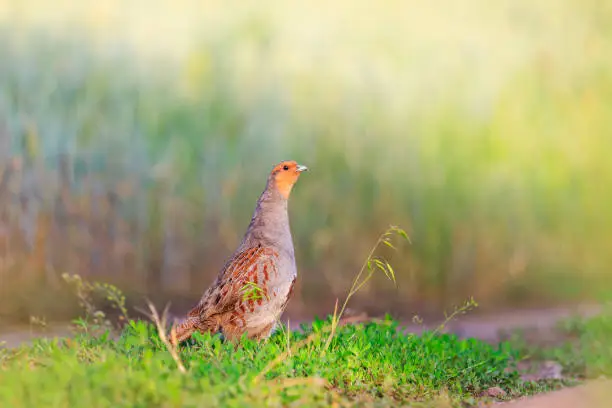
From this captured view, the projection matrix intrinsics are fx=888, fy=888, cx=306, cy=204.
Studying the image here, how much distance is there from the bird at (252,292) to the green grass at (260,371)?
0.17 meters

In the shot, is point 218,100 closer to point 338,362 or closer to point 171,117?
point 171,117

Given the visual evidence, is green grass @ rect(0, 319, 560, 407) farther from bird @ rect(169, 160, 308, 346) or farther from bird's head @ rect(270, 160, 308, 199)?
bird's head @ rect(270, 160, 308, 199)

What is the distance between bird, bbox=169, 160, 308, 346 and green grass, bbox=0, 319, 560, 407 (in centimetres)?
17

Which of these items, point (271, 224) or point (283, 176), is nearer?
point (271, 224)

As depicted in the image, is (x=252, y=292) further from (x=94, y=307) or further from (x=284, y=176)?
(x=94, y=307)

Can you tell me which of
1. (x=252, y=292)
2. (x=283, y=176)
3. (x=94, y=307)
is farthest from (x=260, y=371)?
(x=94, y=307)

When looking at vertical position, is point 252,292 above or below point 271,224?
below

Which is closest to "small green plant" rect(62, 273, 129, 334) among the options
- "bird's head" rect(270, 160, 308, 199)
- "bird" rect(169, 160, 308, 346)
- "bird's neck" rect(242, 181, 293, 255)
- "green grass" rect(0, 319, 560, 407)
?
"green grass" rect(0, 319, 560, 407)

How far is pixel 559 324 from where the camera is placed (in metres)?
10.6

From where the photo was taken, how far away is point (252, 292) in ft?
22.0

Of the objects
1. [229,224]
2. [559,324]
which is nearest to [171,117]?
[229,224]

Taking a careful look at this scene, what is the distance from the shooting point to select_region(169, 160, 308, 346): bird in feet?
22.2

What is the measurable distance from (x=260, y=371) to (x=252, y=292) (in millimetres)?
1072

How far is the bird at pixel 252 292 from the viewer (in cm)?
676
